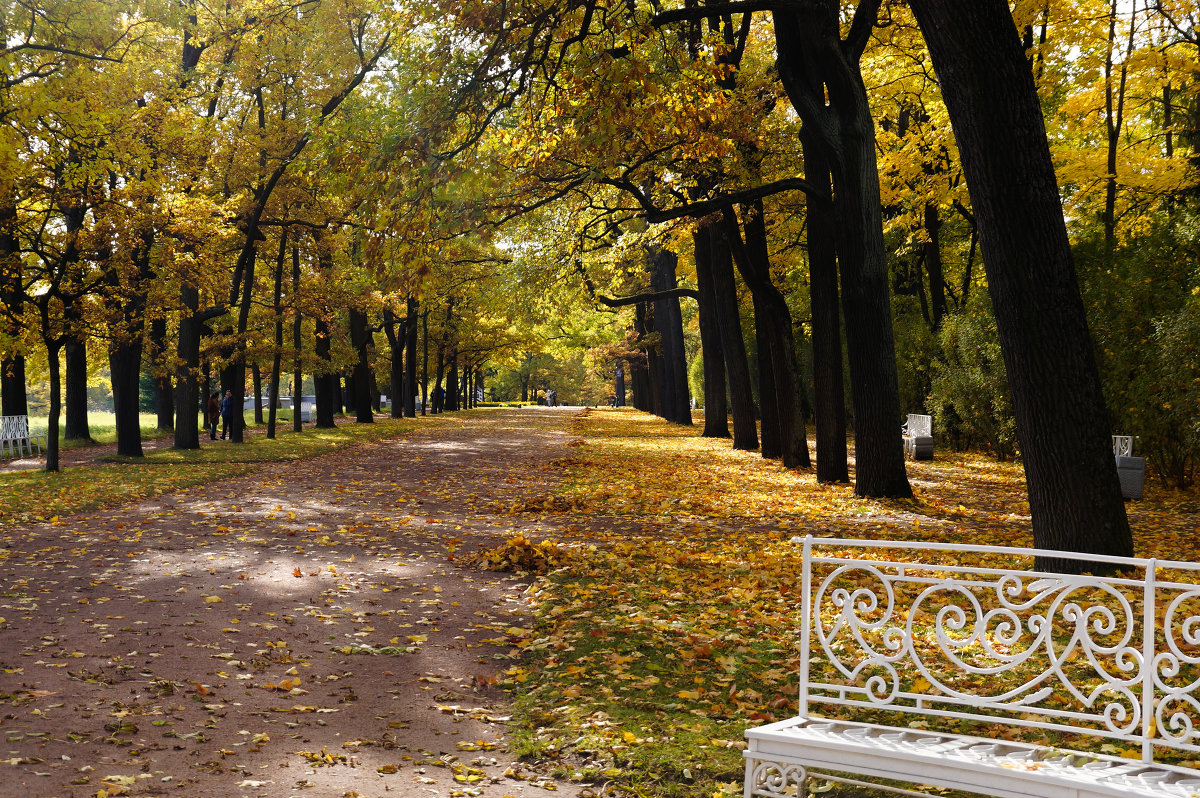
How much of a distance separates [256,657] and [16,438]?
20.4 m

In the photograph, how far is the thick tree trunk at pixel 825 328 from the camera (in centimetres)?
1538

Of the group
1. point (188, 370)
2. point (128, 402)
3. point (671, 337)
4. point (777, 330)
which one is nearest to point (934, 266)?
point (777, 330)

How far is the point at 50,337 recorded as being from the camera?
17328 mm

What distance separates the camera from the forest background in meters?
10.3

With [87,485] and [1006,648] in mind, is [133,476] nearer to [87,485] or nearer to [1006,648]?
[87,485]

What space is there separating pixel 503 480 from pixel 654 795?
43.6 ft

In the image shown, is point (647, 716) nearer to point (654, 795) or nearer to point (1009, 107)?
point (654, 795)

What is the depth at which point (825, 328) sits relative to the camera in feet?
50.6

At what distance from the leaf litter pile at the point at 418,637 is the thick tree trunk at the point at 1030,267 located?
95.4 inches

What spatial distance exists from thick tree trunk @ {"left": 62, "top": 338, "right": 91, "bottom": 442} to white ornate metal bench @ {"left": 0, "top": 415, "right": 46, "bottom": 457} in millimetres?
2355

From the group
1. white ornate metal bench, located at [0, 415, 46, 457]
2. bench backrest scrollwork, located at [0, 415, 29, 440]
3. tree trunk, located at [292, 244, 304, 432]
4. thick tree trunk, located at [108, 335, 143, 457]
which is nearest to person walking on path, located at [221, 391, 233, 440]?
tree trunk, located at [292, 244, 304, 432]

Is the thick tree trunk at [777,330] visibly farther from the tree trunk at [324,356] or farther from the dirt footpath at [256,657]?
the tree trunk at [324,356]

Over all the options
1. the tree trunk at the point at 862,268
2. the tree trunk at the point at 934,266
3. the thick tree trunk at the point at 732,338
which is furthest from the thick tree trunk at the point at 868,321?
the tree trunk at the point at 934,266

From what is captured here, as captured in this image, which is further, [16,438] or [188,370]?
[16,438]
